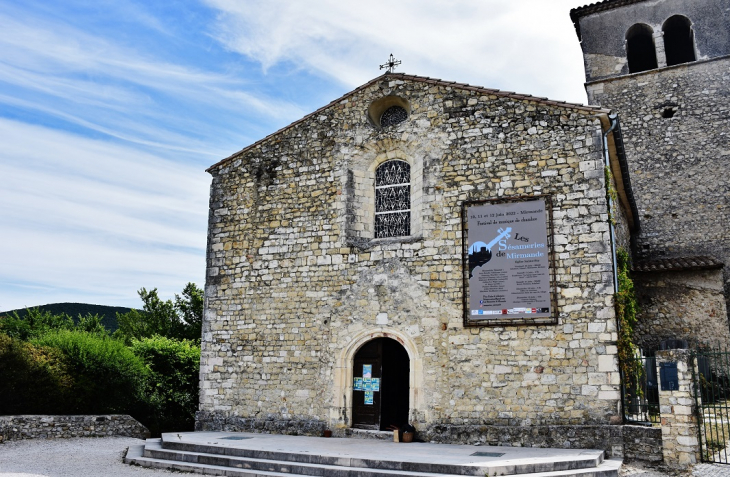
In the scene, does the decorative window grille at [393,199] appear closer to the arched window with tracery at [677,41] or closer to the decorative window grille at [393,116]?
the decorative window grille at [393,116]

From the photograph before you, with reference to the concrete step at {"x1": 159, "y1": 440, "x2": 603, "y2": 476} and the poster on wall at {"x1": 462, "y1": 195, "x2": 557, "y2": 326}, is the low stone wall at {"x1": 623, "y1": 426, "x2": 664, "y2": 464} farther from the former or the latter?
the poster on wall at {"x1": 462, "y1": 195, "x2": 557, "y2": 326}

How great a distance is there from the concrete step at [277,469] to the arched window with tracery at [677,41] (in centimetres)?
1596

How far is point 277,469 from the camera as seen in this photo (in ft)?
28.6

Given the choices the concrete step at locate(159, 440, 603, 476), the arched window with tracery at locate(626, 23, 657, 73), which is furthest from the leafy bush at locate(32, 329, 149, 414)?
the arched window with tracery at locate(626, 23, 657, 73)

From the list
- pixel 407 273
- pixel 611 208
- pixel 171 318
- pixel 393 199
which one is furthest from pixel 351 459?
pixel 171 318

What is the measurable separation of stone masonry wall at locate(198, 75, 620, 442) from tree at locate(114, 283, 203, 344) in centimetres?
1531

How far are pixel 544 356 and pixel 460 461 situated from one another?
2895 millimetres

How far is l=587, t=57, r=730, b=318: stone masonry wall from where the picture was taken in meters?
17.5

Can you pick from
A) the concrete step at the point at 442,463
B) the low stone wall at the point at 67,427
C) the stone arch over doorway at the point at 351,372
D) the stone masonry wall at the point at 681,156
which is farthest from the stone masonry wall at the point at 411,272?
the stone masonry wall at the point at 681,156

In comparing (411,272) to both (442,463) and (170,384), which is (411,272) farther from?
(170,384)

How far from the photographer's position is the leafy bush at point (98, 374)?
13.2 metres

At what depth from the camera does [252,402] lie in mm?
12273

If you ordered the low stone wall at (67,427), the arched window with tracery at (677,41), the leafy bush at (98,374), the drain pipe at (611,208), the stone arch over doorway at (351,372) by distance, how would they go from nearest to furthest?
the drain pipe at (611,208) → the stone arch over doorway at (351,372) → the low stone wall at (67,427) → the leafy bush at (98,374) → the arched window with tracery at (677,41)

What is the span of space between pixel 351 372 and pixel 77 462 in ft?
16.6
